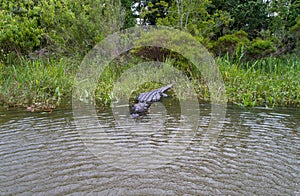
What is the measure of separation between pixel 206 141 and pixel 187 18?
6.53m

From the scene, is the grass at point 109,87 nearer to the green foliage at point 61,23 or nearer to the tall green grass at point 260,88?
the tall green grass at point 260,88

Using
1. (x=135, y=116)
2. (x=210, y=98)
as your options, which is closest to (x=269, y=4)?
(x=210, y=98)

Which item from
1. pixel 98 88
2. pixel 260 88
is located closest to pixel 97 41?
pixel 98 88

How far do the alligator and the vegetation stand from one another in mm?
681

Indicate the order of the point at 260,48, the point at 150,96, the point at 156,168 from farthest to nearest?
the point at 260,48 < the point at 150,96 < the point at 156,168

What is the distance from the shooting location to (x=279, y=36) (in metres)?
10.5

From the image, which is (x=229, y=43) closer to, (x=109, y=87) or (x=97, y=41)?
(x=97, y=41)

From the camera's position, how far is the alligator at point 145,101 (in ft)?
14.5

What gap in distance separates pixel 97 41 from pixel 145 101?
4112mm

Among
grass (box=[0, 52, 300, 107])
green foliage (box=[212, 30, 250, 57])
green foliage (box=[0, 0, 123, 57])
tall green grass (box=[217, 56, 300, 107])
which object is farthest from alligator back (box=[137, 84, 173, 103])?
green foliage (box=[212, 30, 250, 57])

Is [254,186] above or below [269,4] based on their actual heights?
below

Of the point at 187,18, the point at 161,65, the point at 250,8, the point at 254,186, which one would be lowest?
the point at 254,186

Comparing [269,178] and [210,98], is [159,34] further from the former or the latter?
[269,178]

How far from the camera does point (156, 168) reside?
2.33m
